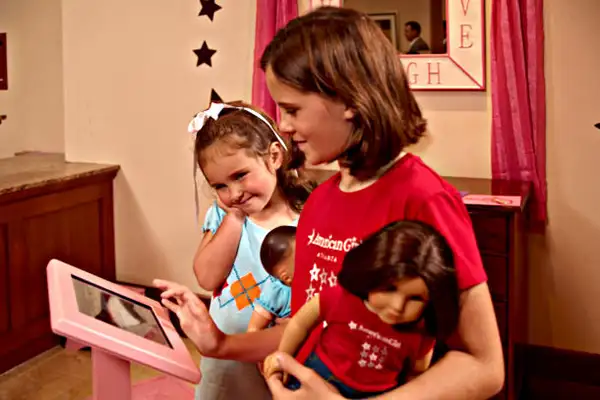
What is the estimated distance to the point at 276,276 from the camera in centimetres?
126

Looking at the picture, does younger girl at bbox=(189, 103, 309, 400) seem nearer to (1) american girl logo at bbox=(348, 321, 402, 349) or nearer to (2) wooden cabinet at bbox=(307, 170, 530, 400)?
(1) american girl logo at bbox=(348, 321, 402, 349)

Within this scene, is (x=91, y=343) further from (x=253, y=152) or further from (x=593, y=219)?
(x=593, y=219)

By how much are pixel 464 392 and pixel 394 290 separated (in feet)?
0.46

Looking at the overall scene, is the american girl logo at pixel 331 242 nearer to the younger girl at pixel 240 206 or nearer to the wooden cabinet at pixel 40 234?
the younger girl at pixel 240 206

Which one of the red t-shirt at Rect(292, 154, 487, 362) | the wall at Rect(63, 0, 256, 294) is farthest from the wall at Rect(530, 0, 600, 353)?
the red t-shirt at Rect(292, 154, 487, 362)

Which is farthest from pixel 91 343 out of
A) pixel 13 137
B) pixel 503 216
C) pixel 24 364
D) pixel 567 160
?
pixel 13 137

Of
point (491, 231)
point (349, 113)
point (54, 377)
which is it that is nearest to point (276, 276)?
point (349, 113)

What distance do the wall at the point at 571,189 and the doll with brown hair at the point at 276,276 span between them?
5.91 feet

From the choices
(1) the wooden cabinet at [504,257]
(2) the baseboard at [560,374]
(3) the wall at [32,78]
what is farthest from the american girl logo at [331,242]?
(3) the wall at [32,78]

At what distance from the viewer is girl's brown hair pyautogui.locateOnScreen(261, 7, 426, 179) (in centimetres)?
83

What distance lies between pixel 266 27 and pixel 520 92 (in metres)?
1.10

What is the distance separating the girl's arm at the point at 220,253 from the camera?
134 centimetres

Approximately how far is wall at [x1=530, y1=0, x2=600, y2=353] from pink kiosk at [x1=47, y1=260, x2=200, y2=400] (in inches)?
75.3

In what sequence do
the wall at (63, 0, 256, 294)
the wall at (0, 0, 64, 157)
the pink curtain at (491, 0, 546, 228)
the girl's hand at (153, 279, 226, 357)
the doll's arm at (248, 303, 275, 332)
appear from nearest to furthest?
the girl's hand at (153, 279, 226, 357), the doll's arm at (248, 303, 275, 332), the pink curtain at (491, 0, 546, 228), the wall at (63, 0, 256, 294), the wall at (0, 0, 64, 157)
